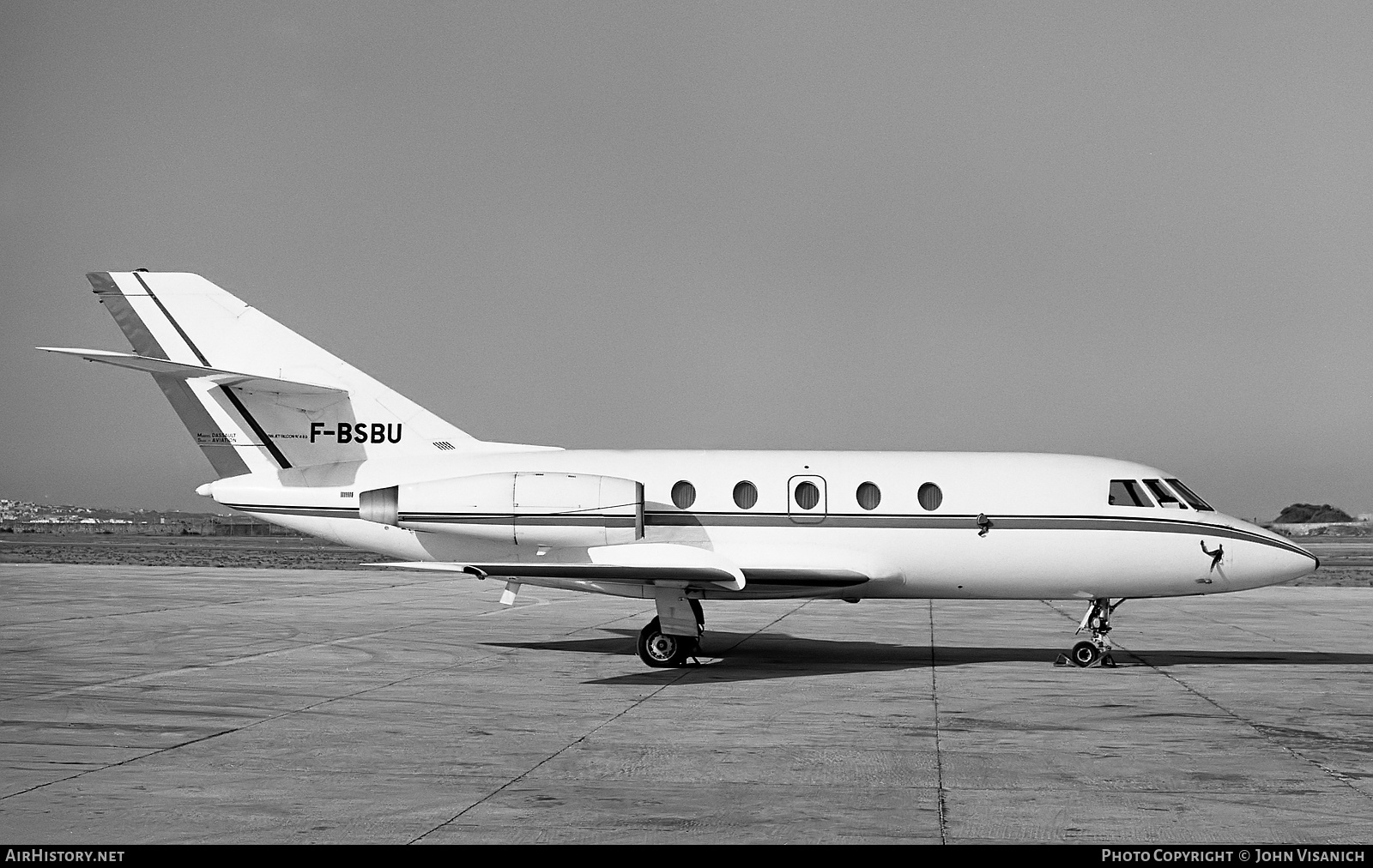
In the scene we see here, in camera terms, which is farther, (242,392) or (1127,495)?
(242,392)

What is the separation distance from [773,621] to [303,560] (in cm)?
3012

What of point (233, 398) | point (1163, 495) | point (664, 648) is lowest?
point (664, 648)

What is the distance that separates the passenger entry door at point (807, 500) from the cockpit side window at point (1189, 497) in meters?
5.07

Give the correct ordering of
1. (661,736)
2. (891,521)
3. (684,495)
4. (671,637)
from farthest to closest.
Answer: (684,495) < (891,521) < (671,637) < (661,736)

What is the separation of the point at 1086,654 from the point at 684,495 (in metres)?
6.01

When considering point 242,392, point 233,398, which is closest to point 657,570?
point 242,392

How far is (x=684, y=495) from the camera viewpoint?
16.6 metres

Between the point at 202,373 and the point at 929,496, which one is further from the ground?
the point at 202,373

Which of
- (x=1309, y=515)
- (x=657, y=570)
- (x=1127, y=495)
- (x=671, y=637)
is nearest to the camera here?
(x=657, y=570)

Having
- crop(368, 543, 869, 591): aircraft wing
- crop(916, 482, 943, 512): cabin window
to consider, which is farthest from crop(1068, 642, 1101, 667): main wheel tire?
crop(368, 543, 869, 591): aircraft wing

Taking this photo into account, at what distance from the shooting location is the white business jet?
643 inches

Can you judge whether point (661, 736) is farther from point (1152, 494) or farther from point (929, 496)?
point (1152, 494)

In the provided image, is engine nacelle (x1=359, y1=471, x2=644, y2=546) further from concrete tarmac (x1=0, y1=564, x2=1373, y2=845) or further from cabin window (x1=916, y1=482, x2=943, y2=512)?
cabin window (x1=916, y1=482, x2=943, y2=512)
